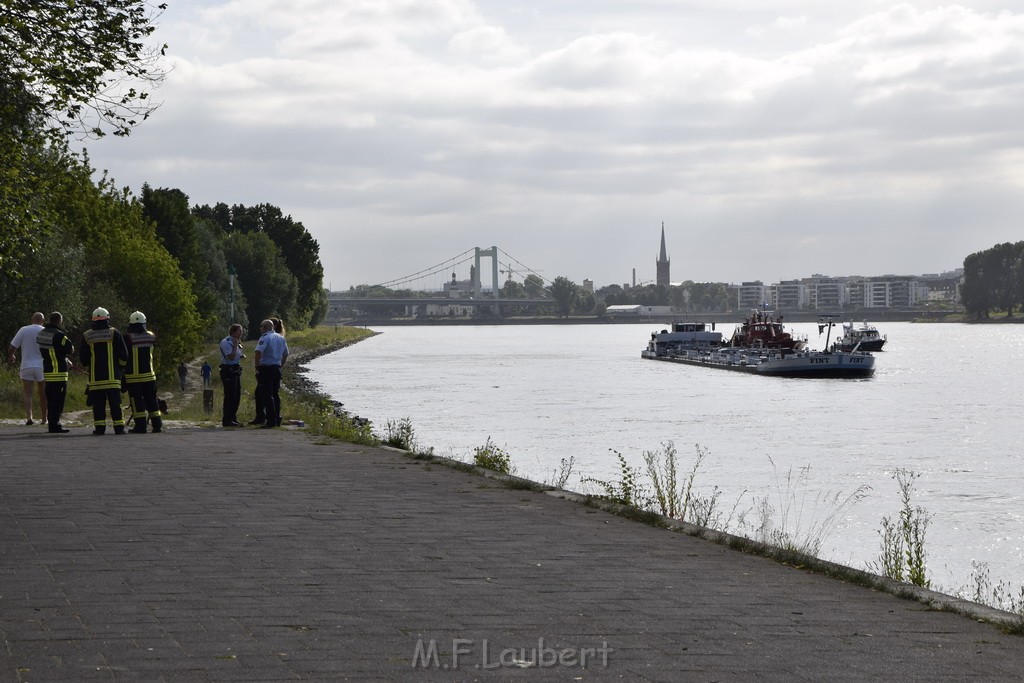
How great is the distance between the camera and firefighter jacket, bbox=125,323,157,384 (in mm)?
19000

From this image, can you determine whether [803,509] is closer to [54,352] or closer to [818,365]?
[54,352]

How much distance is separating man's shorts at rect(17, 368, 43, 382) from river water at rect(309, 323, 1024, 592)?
340 inches

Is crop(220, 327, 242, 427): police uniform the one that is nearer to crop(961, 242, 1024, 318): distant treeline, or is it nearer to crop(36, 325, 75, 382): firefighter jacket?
crop(36, 325, 75, 382): firefighter jacket

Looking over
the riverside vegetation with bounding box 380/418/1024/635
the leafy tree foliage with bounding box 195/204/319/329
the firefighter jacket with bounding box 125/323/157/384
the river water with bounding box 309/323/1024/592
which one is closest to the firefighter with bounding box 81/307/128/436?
the firefighter jacket with bounding box 125/323/157/384

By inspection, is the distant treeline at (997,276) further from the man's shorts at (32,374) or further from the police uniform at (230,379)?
the man's shorts at (32,374)

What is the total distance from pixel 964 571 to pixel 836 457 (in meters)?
17.1

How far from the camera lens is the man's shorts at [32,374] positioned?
65.2 ft

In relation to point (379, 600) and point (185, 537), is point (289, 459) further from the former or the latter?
point (379, 600)

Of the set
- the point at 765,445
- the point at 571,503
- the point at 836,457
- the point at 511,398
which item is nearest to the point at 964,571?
the point at 571,503

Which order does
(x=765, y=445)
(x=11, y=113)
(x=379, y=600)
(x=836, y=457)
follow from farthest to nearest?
(x=765, y=445)
(x=836, y=457)
(x=11, y=113)
(x=379, y=600)

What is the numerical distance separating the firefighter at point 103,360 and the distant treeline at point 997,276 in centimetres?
18446

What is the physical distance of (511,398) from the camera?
56.7 metres

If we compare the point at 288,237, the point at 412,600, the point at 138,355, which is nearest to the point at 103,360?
the point at 138,355

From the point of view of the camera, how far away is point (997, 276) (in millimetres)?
190500
